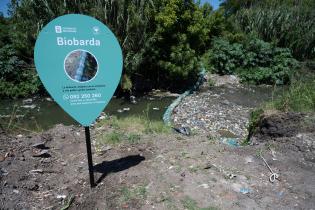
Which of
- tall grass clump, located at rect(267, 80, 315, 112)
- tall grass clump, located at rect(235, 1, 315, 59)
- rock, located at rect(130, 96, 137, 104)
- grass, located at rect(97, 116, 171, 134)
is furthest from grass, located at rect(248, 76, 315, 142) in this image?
tall grass clump, located at rect(235, 1, 315, 59)

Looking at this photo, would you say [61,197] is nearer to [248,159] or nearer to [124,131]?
[124,131]

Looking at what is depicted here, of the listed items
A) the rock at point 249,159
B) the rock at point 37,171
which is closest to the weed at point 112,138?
the rock at point 37,171

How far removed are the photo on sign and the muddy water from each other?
4858 mm

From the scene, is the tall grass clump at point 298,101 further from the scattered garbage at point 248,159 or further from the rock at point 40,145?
the rock at point 40,145

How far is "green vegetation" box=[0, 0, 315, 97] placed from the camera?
9.53 metres

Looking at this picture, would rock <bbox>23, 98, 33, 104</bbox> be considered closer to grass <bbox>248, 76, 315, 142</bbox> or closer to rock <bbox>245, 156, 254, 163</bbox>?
grass <bbox>248, 76, 315, 142</bbox>

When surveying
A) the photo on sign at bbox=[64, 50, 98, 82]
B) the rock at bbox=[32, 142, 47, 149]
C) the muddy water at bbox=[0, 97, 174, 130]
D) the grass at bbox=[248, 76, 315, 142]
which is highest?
the photo on sign at bbox=[64, 50, 98, 82]

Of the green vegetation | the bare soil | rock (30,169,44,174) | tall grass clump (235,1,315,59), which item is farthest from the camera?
tall grass clump (235,1,315,59)

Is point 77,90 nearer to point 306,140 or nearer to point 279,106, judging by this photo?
point 306,140

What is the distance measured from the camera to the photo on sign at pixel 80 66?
2.82 m

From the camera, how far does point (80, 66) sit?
9.33 feet

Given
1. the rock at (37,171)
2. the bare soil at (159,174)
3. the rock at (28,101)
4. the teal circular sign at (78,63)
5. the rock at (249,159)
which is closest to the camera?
the teal circular sign at (78,63)

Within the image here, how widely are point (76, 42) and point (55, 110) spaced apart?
6.76 m

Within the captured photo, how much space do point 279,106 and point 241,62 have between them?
24.4 feet
